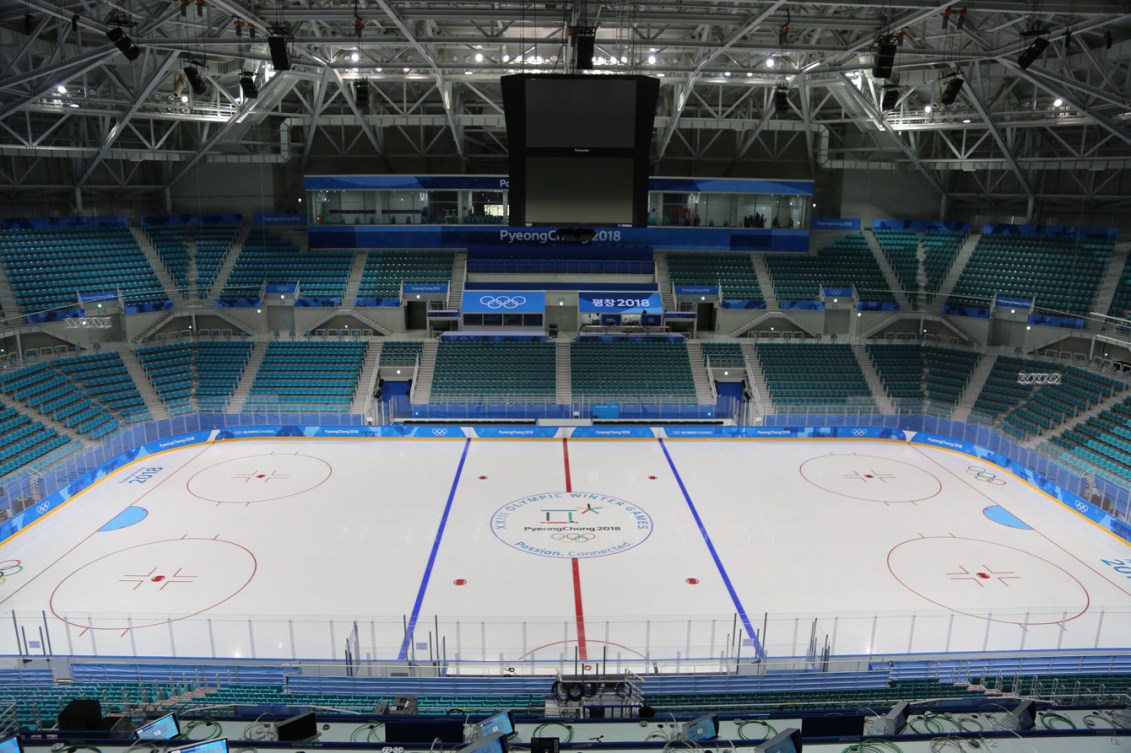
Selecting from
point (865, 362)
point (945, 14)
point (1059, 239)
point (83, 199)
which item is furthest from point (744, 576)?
point (83, 199)

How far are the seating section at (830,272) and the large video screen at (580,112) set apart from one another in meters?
18.4

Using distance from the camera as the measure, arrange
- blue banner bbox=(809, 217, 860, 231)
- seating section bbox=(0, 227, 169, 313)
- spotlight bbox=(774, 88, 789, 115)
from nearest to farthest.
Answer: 1. spotlight bbox=(774, 88, 789, 115)
2. seating section bbox=(0, 227, 169, 313)
3. blue banner bbox=(809, 217, 860, 231)

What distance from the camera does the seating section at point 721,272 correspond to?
103ft

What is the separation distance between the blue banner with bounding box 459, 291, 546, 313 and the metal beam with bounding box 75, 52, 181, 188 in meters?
12.4

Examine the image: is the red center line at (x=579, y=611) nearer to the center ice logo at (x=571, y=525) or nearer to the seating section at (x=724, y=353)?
the center ice logo at (x=571, y=525)

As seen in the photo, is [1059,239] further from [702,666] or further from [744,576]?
→ [702,666]

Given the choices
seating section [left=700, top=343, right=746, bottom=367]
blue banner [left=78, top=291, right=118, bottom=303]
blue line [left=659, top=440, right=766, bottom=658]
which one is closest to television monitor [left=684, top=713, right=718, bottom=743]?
blue line [left=659, top=440, right=766, bottom=658]

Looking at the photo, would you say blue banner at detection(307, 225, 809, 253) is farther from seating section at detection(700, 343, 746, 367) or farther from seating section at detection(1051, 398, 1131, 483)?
seating section at detection(1051, 398, 1131, 483)

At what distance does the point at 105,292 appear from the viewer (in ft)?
89.5

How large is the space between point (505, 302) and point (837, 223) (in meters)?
15.7

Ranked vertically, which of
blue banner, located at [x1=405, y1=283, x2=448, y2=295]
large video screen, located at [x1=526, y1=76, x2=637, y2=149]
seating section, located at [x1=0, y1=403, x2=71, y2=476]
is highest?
large video screen, located at [x1=526, y1=76, x2=637, y2=149]

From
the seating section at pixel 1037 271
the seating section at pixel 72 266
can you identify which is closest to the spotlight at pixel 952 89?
the seating section at pixel 1037 271

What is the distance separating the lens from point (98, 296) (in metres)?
26.9

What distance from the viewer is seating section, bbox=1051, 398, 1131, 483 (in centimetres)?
1961
